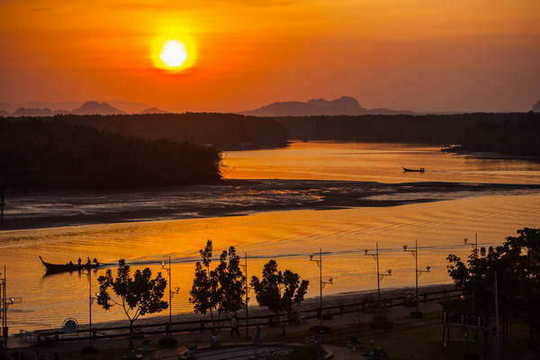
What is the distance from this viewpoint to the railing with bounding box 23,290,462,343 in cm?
3284

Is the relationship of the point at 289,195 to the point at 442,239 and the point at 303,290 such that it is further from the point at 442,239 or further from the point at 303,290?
the point at 303,290

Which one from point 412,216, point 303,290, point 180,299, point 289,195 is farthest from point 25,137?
point 303,290

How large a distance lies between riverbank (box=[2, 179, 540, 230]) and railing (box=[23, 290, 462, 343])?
33.9 meters

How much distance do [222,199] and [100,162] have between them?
86.5 ft

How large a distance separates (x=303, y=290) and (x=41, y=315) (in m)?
12.0

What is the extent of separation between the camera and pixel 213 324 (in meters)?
35.0

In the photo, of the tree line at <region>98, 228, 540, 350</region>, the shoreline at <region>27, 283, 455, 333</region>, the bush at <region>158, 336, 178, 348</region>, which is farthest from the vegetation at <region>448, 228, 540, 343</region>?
the bush at <region>158, 336, 178, 348</region>

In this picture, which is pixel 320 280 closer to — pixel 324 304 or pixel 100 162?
pixel 324 304

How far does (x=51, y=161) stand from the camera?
351ft

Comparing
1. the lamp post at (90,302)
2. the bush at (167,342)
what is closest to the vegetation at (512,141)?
the lamp post at (90,302)

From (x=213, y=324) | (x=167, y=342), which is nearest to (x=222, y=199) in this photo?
(x=213, y=324)

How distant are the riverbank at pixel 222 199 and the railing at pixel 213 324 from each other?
111 ft

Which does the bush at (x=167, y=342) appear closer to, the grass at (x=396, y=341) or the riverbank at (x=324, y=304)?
the grass at (x=396, y=341)

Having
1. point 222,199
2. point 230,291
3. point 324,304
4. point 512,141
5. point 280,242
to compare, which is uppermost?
point 512,141
